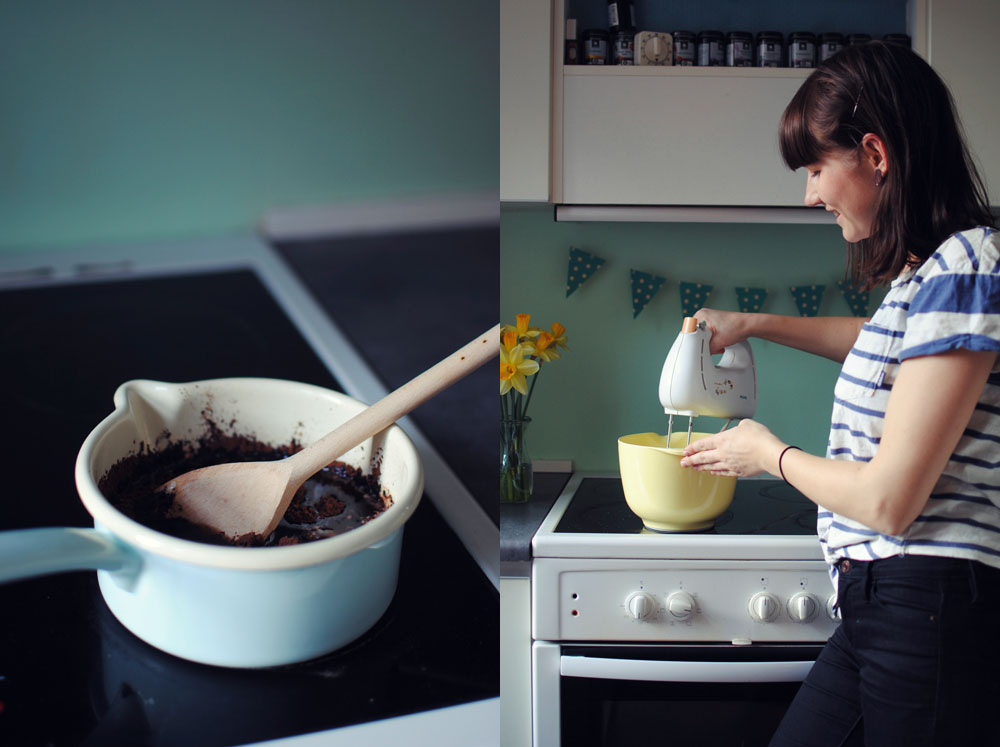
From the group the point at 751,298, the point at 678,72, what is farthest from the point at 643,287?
the point at 678,72

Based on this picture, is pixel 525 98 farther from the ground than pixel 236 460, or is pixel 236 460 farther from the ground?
pixel 525 98

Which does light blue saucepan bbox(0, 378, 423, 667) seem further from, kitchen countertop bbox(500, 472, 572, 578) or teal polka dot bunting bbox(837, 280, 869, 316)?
teal polka dot bunting bbox(837, 280, 869, 316)

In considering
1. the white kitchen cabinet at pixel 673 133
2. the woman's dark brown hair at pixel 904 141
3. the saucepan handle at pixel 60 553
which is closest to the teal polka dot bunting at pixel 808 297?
the white kitchen cabinet at pixel 673 133

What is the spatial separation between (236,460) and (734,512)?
772mm

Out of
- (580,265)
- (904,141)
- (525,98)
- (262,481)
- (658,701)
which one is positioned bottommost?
(658,701)

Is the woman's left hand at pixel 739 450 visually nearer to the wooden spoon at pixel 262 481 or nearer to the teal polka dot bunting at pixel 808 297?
the wooden spoon at pixel 262 481

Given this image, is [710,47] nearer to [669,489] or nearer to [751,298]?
[751,298]

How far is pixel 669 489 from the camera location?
44.3 inches

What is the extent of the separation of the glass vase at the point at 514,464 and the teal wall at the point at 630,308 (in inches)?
10.3

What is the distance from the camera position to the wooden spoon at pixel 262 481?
88cm

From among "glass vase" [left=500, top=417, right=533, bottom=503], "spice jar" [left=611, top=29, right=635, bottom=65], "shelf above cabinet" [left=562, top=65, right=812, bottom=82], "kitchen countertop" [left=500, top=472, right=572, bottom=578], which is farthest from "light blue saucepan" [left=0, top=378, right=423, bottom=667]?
"spice jar" [left=611, top=29, right=635, bottom=65]

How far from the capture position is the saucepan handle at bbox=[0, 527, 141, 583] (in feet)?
2.78

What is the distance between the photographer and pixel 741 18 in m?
1.51

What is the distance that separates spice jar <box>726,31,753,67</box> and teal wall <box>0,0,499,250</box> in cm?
51
